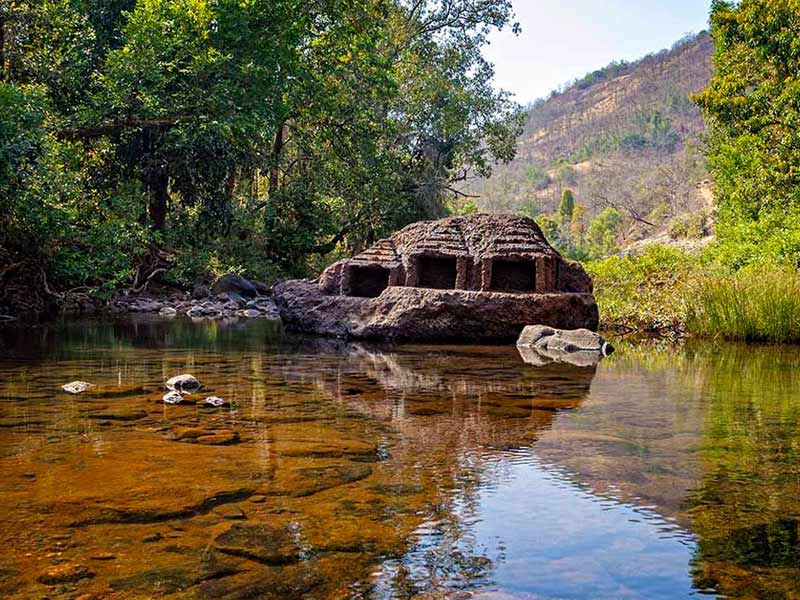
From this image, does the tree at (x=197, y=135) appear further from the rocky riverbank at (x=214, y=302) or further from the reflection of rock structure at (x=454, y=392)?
the reflection of rock structure at (x=454, y=392)

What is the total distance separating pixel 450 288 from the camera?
12914 millimetres

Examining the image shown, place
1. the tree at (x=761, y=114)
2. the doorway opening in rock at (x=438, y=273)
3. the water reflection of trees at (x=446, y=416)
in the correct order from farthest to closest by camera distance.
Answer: the tree at (x=761, y=114) → the doorway opening in rock at (x=438, y=273) → the water reflection of trees at (x=446, y=416)

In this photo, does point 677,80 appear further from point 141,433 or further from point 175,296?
point 141,433

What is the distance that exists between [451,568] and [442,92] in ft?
101

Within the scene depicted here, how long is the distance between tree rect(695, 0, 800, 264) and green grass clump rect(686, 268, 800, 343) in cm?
506

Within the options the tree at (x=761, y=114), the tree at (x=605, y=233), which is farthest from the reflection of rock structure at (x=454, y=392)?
the tree at (x=605, y=233)

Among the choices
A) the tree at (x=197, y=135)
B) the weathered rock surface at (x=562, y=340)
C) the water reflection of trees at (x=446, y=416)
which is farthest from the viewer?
the tree at (x=197, y=135)

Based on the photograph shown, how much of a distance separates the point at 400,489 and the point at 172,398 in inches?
110

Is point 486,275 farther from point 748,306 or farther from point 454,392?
point 454,392

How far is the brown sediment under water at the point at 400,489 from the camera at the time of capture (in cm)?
249

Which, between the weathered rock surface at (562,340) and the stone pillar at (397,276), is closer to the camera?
the weathered rock surface at (562,340)

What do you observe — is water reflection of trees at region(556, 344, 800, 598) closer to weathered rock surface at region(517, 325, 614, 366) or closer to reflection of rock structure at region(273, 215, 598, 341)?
weathered rock surface at region(517, 325, 614, 366)

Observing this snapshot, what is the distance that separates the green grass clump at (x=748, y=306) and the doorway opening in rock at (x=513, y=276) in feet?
8.23

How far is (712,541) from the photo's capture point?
2828 millimetres
